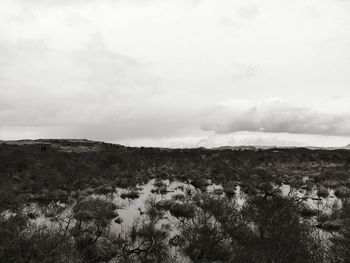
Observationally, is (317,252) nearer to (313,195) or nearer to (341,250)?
(341,250)

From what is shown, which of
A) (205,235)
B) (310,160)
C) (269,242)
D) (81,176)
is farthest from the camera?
(310,160)

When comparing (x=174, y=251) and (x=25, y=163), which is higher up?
(x=25, y=163)

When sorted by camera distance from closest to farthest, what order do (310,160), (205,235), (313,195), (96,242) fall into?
(205,235)
(96,242)
(313,195)
(310,160)

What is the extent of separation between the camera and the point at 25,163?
88.1 feet

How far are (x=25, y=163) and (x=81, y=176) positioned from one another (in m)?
5.31

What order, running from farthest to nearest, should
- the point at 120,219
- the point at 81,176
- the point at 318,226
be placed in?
1. the point at 81,176
2. the point at 120,219
3. the point at 318,226

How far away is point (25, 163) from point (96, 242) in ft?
66.9

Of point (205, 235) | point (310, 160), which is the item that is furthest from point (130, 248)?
point (310, 160)

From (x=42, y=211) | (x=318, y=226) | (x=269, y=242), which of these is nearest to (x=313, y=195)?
(x=318, y=226)

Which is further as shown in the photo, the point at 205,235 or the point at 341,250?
the point at 205,235

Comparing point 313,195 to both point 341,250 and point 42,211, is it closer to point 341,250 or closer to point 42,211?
point 341,250

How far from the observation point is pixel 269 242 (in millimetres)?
7238

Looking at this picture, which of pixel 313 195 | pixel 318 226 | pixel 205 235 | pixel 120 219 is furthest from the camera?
pixel 313 195

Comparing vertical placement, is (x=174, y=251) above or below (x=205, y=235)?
below
